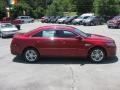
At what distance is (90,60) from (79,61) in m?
0.49

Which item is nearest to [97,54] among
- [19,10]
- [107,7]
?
[107,7]

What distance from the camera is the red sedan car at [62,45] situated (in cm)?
1300

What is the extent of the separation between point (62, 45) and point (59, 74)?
2.37 meters

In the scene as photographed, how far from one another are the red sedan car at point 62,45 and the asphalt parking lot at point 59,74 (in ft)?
1.16

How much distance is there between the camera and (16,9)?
266 ft

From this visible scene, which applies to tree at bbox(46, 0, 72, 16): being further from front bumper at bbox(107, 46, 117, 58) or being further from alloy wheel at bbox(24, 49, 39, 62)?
front bumper at bbox(107, 46, 117, 58)

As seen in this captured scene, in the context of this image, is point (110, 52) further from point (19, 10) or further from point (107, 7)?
point (19, 10)

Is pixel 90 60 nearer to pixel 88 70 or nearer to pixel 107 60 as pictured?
pixel 107 60

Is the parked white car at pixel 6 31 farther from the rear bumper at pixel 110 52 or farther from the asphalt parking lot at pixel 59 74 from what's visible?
the rear bumper at pixel 110 52

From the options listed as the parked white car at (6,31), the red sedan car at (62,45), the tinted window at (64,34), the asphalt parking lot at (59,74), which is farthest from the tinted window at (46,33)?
the parked white car at (6,31)

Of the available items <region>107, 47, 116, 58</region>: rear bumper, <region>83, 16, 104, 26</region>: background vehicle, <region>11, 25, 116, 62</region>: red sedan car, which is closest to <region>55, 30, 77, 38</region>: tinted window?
<region>11, 25, 116, 62</region>: red sedan car

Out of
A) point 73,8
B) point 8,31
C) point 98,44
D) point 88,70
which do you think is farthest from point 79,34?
point 73,8

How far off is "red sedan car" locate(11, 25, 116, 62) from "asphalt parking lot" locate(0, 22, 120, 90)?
13.9 inches

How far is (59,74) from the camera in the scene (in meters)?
11.0
